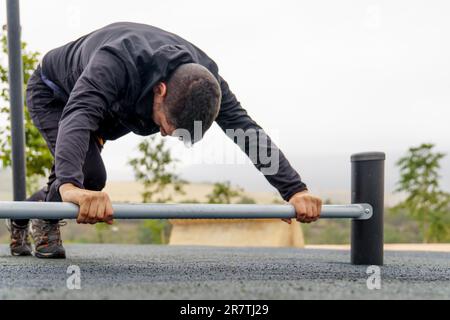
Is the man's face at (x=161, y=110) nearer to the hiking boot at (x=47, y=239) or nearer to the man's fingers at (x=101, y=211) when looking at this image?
the man's fingers at (x=101, y=211)

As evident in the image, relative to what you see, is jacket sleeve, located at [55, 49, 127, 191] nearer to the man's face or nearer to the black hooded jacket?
the black hooded jacket

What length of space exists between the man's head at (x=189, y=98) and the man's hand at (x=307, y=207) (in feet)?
1.57

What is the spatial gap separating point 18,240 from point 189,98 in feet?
5.28

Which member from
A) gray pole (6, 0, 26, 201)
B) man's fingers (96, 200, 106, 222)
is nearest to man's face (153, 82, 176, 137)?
man's fingers (96, 200, 106, 222)

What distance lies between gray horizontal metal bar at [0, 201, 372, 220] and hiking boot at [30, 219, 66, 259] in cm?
100

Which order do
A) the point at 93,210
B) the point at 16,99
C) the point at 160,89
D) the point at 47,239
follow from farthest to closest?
the point at 16,99 < the point at 47,239 < the point at 160,89 < the point at 93,210

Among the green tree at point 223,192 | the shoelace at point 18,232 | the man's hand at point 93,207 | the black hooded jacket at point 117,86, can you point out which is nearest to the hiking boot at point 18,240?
the shoelace at point 18,232

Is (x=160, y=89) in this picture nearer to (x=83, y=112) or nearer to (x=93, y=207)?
(x=83, y=112)

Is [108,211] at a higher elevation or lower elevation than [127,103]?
lower

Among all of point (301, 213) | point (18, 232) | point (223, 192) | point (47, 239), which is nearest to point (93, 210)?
point (301, 213)

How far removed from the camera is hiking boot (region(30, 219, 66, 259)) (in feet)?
9.03

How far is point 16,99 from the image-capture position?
3.29 metres

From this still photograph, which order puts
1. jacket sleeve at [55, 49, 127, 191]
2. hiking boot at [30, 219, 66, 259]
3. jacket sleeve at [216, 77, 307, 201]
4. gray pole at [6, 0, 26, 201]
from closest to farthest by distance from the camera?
jacket sleeve at [55, 49, 127, 191] → jacket sleeve at [216, 77, 307, 201] → hiking boot at [30, 219, 66, 259] → gray pole at [6, 0, 26, 201]
